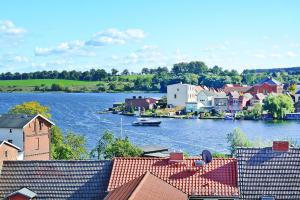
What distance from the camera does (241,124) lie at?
101250 millimetres

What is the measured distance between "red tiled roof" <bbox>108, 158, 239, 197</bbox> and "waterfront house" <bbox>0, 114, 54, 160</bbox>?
16302mm

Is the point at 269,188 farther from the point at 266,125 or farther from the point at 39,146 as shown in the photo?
the point at 266,125

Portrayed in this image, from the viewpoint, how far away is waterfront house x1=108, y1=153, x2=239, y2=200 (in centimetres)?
2044

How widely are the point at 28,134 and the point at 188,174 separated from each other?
19741 millimetres

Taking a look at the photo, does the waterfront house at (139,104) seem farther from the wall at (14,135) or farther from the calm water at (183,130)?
the wall at (14,135)

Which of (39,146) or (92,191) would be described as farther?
(39,146)

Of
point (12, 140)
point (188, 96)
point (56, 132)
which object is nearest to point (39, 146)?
point (12, 140)

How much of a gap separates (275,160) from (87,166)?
23.3 ft

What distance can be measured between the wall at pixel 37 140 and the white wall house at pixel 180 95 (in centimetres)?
9023

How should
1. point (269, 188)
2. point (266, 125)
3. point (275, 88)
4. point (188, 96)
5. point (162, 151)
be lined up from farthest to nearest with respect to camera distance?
point (275, 88) → point (188, 96) → point (266, 125) → point (162, 151) → point (269, 188)

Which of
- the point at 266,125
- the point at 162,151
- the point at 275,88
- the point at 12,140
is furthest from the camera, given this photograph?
the point at 275,88

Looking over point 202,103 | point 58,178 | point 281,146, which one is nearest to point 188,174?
point 281,146

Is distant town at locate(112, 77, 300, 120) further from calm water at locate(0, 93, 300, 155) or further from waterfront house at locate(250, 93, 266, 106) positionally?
calm water at locate(0, 93, 300, 155)

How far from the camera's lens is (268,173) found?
21375mm
